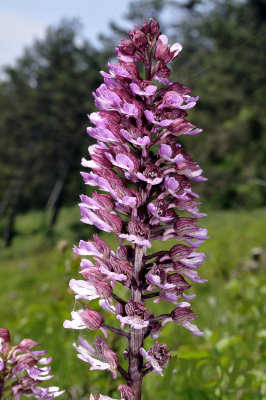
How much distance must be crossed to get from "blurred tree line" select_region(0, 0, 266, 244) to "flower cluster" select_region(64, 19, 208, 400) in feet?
62.3

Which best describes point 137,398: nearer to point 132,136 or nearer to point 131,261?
point 131,261

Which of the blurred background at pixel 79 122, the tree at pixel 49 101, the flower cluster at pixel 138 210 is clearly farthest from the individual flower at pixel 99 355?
the tree at pixel 49 101

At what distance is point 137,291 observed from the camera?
3.74 ft

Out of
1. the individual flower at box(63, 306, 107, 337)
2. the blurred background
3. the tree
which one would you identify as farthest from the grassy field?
the tree

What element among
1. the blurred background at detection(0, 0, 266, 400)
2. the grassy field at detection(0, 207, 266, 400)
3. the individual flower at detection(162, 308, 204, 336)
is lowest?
the grassy field at detection(0, 207, 266, 400)

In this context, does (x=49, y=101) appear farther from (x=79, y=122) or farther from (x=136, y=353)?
(x=136, y=353)

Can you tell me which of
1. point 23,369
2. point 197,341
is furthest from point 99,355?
point 197,341

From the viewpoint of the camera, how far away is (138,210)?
1.19 metres

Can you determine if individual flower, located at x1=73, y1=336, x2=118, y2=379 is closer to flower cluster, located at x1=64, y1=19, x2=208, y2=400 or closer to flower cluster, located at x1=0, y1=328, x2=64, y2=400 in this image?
flower cluster, located at x1=64, y1=19, x2=208, y2=400

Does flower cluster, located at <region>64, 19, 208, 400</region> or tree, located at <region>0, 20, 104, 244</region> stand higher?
tree, located at <region>0, 20, 104, 244</region>

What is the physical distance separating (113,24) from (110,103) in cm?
3736

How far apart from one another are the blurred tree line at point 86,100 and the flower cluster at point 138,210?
62.3 ft

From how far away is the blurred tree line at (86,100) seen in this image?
29219 millimetres

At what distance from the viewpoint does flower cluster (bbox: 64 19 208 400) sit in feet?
3.74
